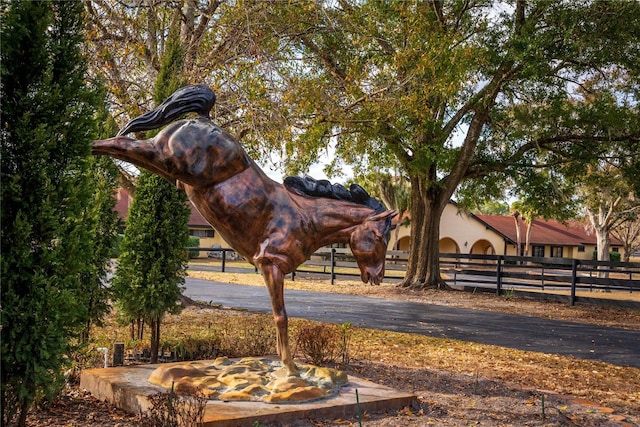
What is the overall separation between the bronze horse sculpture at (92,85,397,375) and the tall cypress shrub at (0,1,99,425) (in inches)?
24.7

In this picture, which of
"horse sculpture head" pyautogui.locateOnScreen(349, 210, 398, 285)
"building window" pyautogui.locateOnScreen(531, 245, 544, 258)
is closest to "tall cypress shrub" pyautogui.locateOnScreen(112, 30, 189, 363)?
"horse sculpture head" pyautogui.locateOnScreen(349, 210, 398, 285)

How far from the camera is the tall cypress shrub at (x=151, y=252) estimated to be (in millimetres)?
7793

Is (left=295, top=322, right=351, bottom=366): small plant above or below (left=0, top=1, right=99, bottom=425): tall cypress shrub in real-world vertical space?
below

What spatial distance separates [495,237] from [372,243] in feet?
157

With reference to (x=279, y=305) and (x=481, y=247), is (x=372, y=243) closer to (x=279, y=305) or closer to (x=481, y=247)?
(x=279, y=305)

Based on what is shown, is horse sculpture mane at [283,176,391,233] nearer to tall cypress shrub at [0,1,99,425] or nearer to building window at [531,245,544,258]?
tall cypress shrub at [0,1,99,425]

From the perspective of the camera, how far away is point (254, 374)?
582cm

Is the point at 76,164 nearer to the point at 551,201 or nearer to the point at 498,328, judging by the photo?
the point at 498,328

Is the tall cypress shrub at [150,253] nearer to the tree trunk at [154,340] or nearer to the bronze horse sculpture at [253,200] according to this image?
the tree trunk at [154,340]

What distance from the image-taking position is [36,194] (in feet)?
15.1

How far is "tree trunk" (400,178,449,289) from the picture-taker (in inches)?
854

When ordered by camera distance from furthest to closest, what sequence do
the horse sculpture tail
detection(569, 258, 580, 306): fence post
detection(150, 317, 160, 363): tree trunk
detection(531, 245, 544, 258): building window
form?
detection(531, 245, 544, 258): building window → detection(569, 258, 580, 306): fence post → detection(150, 317, 160, 363): tree trunk → the horse sculpture tail

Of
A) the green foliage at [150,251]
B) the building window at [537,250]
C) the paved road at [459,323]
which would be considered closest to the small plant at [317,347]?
the green foliage at [150,251]

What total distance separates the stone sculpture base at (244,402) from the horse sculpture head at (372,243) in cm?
109
